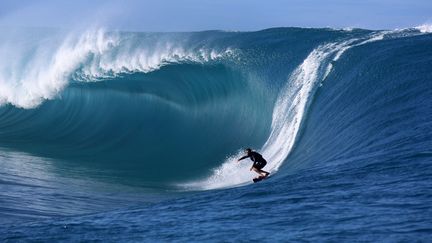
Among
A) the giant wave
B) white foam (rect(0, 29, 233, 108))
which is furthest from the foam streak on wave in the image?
white foam (rect(0, 29, 233, 108))

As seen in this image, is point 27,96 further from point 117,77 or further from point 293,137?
point 293,137

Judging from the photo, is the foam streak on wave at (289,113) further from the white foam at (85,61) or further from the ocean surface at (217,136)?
the white foam at (85,61)

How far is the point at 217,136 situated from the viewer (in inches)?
838

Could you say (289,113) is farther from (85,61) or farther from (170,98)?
(85,61)

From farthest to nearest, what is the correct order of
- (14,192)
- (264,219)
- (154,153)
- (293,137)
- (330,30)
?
(330,30) < (154,153) < (293,137) < (14,192) < (264,219)

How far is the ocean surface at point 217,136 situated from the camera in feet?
25.8

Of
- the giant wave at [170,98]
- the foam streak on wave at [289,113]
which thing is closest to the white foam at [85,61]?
the giant wave at [170,98]

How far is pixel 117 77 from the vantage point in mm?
27719

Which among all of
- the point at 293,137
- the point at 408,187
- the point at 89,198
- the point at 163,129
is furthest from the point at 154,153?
the point at 408,187

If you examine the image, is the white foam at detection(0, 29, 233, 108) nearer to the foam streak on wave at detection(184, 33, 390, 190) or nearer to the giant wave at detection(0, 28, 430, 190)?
the giant wave at detection(0, 28, 430, 190)

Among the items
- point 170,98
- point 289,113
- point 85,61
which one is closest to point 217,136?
point 289,113

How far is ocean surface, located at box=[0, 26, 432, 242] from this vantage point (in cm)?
788

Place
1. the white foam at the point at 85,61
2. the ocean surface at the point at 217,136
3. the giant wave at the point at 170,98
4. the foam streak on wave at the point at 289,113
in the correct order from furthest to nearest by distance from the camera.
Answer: the white foam at the point at 85,61
the giant wave at the point at 170,98
the foam streak on wave at the point at 289,113
the ocean surface at the point at 217,136

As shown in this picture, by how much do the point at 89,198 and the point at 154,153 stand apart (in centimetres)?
784
